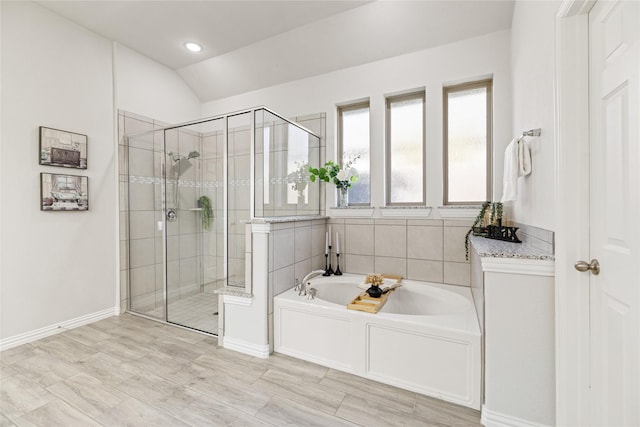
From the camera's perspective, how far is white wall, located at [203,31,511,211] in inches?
96.7

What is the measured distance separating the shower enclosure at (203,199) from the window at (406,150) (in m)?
0.84

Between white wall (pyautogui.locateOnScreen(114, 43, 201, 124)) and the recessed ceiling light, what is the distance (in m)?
0.59

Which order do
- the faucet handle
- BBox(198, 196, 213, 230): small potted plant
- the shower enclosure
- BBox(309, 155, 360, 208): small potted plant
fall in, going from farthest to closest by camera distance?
1. BBox(309, 155, 360, 208): small potted plant
2. BBox(198, 196, 213, 230): small potted plant
3. the shower enclosure
4. the faucet handle

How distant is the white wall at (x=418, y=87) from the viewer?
2455 millimetres

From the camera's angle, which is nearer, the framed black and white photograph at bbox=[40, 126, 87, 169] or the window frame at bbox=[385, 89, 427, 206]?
the framed black and white photograph at bbox=[40, 126, 87, 169]

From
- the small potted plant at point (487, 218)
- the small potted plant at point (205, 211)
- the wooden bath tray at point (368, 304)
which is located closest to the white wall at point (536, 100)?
the small potted plant at point (487, 218)

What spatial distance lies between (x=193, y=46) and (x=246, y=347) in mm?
3244

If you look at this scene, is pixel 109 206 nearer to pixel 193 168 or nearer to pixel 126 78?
pixel 193 168

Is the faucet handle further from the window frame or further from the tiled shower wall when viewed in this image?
the window frame

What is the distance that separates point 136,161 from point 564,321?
3.87 metres

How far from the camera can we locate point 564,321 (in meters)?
1.24

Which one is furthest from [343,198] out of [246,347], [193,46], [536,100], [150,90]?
[150,90]

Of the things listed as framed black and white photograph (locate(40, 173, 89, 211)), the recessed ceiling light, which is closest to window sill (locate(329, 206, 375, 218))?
the recessed ceiling light

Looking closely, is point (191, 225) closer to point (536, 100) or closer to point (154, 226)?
point (154, 226)
